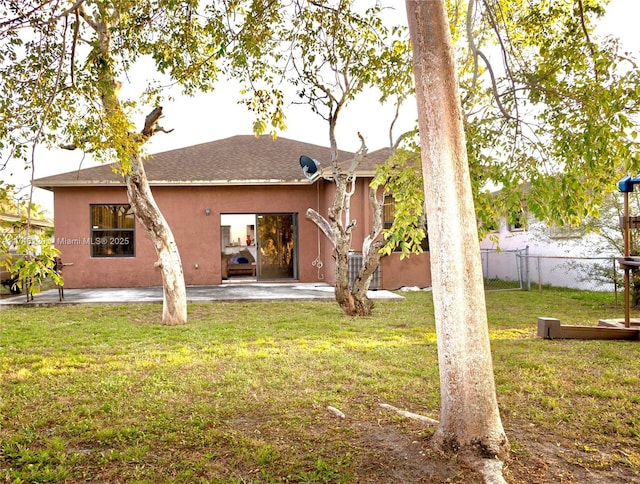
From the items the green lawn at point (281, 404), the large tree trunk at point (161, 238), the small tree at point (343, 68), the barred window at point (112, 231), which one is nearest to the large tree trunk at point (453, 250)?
the green lawn at point (281, 404)

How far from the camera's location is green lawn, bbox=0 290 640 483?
3.15 metres

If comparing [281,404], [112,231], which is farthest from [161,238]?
[112,231]

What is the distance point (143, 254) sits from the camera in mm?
14906

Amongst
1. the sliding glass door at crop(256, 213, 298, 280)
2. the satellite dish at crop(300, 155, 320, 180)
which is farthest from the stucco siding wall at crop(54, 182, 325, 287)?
the satellite dish at crop(300, 155, 320, 180)

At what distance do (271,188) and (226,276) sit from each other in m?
3.39

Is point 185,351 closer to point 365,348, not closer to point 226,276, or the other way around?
point 365,348

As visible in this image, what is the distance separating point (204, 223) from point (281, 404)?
1145 centimetres

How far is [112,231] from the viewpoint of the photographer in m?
15.0

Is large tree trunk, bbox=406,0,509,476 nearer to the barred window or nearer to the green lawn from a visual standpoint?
the green lawn

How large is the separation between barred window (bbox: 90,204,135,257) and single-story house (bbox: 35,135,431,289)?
0.09 feet

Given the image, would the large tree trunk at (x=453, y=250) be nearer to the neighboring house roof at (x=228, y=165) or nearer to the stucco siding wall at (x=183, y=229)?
the neighboring house roof at (x=228, y=165)

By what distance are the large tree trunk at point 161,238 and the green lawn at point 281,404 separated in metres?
0.57

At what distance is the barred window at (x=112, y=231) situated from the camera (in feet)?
48.9

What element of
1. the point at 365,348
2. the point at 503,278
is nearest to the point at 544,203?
the point at 365,348
